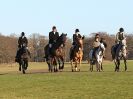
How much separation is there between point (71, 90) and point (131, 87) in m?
2.52

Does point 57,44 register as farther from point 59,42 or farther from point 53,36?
point 53,36

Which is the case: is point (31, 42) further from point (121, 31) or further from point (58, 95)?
point (58, 95)

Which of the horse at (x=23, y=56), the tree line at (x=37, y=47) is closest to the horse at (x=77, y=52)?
the horse at (x=23, y=56)

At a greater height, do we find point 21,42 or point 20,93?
point 21,42

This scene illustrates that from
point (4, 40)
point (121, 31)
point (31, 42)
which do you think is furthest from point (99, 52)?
point (31, 42)

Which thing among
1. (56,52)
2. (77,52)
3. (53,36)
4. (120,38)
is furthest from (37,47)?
A: (120,38)

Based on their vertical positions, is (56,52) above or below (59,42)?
below

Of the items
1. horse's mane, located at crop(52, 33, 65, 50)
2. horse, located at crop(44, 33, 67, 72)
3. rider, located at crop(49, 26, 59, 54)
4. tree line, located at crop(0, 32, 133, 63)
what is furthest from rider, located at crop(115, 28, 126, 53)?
tree line, located at crop(0, 32, 133, 63)

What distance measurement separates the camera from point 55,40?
35.9m

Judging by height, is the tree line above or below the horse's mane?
above

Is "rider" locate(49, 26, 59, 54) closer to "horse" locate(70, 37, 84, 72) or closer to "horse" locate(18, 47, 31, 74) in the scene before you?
"horse" locate(70, 37, 84, 72)

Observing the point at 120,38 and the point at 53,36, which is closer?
the point at 120,38

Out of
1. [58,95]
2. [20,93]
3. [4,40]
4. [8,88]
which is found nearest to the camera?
[58,95]

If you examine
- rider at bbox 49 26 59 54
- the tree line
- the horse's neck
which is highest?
the tree line
